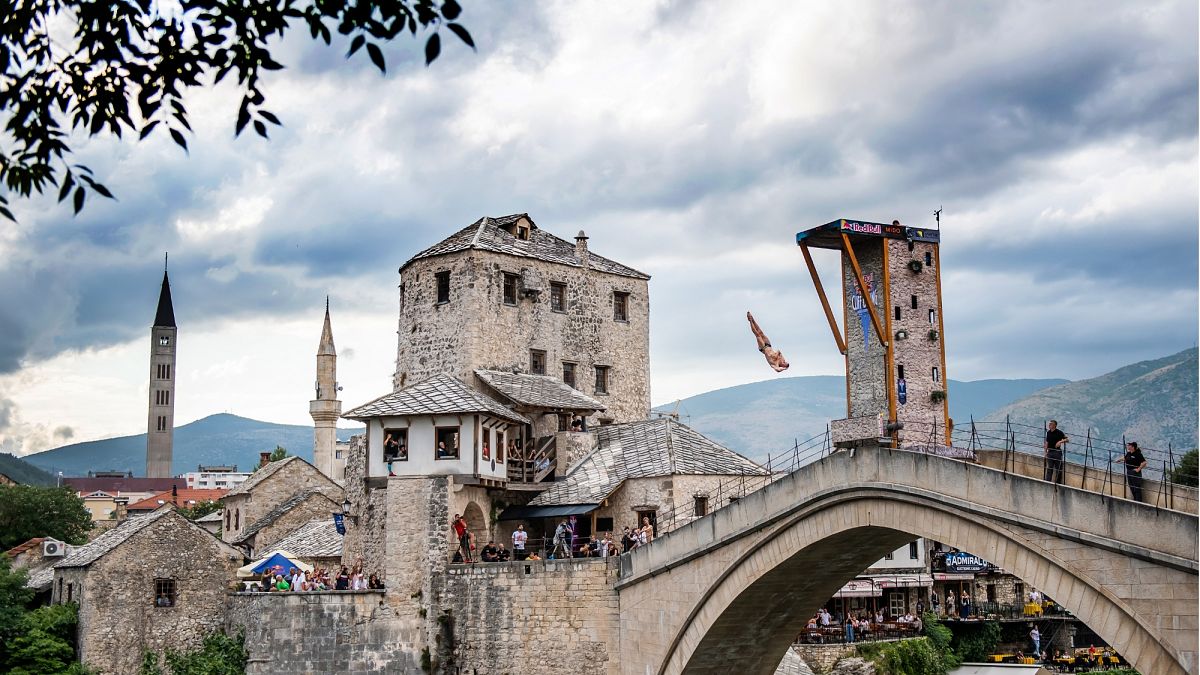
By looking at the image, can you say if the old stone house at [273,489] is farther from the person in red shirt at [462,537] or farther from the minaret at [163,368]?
the minaret at [163,368]

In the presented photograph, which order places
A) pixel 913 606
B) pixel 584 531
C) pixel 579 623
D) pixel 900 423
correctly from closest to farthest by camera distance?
pixel 900 423 → pixel 579 623 → pixel 584 531 → pixel 913 606

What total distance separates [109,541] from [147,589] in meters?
2.13

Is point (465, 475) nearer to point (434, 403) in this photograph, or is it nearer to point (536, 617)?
point (434, 403)

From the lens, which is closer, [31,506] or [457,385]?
[457,385]

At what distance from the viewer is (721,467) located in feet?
122

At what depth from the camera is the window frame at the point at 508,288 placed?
135 ft

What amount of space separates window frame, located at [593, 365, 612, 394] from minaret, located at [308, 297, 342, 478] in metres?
30.3

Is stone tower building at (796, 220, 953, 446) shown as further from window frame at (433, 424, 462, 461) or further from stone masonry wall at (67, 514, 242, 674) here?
stone masonry wall at (67, 514, 242, 674)

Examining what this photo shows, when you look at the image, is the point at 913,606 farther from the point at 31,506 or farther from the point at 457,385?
the point at 31,506

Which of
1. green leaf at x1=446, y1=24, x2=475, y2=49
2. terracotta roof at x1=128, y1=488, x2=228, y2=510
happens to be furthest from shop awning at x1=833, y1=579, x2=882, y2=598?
terracotta roof at x1=128, y1=488, x2=228, y2=510

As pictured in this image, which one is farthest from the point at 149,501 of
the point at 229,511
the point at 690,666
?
the point at 690,666

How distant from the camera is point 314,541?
47875 millimetres

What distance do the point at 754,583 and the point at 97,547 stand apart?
807 inches

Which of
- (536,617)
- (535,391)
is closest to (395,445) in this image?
(535,391)
